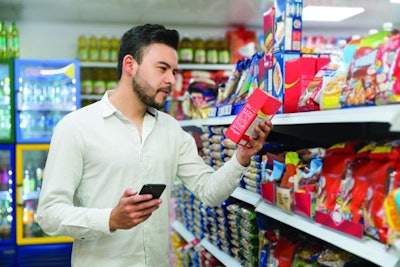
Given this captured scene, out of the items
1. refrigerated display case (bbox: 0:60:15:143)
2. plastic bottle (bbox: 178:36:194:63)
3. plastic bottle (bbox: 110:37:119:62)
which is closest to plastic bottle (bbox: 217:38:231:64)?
plastic bottle (bbox: 178:36:194:63)

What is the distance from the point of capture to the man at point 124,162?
2.31 metres

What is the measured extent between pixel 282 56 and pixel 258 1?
13.4ft

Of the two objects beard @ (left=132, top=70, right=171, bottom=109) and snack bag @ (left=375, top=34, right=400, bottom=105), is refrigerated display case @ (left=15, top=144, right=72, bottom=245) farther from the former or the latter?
snack bag @ (left=375, top=34, right=400, bottom=105)

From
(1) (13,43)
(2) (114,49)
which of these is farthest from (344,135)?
(2) (114,49)

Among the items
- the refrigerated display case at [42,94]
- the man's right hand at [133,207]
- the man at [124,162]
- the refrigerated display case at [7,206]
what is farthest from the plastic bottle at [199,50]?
the man's right hand at [133,207]

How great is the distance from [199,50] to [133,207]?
5.71m

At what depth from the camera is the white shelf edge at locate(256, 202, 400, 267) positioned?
145cm

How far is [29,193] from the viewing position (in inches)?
224

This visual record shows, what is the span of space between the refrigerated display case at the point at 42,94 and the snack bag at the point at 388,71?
14.7 feet

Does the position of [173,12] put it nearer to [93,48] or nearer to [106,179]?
[93,48]

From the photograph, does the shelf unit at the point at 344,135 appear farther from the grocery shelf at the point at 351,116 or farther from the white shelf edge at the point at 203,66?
the white shelf edge at the point at 203,66

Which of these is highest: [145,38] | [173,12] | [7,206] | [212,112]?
[173,12]

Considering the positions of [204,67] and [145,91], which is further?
[204,67]

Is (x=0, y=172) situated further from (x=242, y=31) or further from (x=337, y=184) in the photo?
(x=337, y=184)
